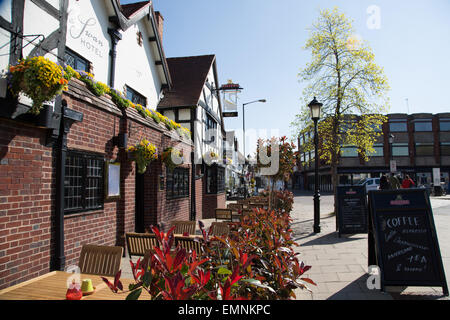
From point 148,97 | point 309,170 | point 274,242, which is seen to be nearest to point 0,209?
point 274,242

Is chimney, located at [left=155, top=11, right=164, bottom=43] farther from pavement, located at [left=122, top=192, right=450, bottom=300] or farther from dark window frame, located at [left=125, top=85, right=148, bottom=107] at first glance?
pavement, located at [left=122, top=192, right=450, bottom=300]

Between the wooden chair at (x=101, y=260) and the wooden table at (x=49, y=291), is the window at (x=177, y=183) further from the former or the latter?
the wooden table at (x=49, y=291)

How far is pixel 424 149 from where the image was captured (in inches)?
1769

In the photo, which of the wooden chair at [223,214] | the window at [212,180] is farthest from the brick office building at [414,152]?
the wooden chair at [223,214]

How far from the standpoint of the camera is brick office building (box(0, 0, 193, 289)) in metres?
4.35

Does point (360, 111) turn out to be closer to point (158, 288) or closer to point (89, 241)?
point (89, 241)

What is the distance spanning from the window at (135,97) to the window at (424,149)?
47318 mm

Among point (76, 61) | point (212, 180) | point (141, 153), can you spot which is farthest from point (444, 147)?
point (76, 61)

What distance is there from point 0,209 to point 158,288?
3.48 metres

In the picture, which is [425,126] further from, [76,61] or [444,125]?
[76,61]

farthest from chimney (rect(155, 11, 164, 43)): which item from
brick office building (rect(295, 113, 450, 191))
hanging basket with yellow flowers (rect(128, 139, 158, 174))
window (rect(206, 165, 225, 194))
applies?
brick office building (rect(295, 113, 450, 191))

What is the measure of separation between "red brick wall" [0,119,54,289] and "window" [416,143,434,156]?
51.9 m

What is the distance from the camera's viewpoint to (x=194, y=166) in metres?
13.6
